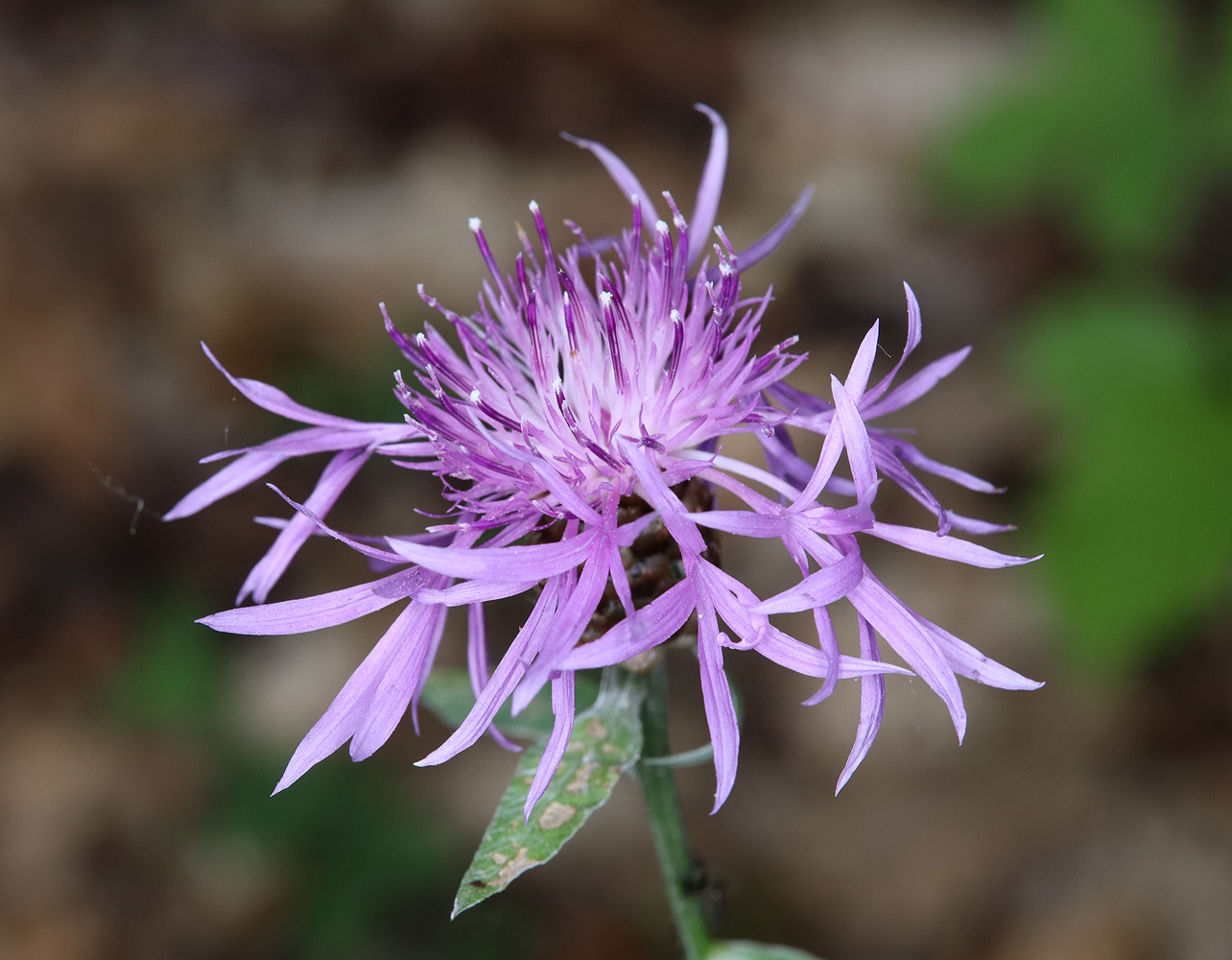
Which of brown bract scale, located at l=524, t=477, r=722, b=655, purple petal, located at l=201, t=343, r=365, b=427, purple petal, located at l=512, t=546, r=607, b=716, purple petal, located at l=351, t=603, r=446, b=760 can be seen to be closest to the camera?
purple petal, located at l=512, t=546, r=607, b=716

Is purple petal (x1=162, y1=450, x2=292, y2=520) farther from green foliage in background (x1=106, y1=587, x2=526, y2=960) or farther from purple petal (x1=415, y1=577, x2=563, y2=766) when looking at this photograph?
green foliage in background (x1=106, y1=587, x2=526, y2=960)

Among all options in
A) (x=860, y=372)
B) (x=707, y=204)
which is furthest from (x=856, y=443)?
(x=707, y=204)

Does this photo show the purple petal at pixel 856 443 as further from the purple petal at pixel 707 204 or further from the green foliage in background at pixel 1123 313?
the green foliage in background at pixel 1123 313

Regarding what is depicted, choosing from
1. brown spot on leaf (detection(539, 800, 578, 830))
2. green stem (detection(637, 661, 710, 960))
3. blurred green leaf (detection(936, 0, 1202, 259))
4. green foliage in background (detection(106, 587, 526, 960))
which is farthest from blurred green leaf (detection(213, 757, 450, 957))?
blurred green leaf (detection(936, 0, 1202, 259))

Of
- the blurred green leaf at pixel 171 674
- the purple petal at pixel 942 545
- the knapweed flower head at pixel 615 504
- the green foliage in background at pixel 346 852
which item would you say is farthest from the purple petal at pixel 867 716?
the blurred green leaf at pixel 171 674

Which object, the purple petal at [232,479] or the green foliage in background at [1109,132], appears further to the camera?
the green foliage in background at [1109,132]

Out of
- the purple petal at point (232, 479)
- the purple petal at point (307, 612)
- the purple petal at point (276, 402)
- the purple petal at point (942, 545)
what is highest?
the purple petal at point (942, 545)

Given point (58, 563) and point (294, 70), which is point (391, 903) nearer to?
point (58, 563)
